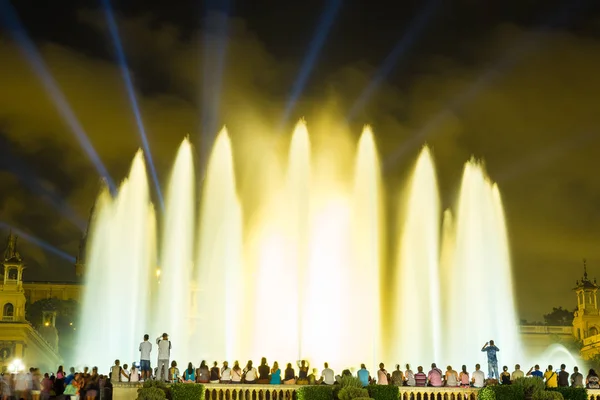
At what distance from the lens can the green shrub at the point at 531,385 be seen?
95.9ft

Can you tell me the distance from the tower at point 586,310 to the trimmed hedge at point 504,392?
352 feet

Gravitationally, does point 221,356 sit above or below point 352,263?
below

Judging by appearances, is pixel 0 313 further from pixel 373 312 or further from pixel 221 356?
pixel 373 312

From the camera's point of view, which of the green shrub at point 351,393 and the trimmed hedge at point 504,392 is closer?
the green shrub at point 351,393

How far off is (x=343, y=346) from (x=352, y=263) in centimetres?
405

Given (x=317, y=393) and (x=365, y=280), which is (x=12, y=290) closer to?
(x=365, y=280)

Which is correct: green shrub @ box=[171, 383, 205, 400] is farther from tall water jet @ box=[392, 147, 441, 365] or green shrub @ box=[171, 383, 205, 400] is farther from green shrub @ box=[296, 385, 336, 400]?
tall water jet @ box=[392, 147, 441, 365]

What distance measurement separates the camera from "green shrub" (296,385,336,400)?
96.2ft

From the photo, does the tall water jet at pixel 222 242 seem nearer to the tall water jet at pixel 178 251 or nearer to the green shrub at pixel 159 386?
the tall water jet at pixel 178 251

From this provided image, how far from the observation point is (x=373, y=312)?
46.7 metres

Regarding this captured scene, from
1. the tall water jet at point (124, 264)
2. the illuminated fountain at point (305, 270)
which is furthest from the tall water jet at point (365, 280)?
the tall water jet at point (124, 264)

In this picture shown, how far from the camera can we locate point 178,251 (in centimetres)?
5116

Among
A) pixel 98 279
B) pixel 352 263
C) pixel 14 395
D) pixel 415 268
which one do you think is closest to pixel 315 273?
pixel 352 263

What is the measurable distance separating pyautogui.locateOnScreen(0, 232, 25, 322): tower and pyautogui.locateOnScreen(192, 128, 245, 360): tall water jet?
51.9m
